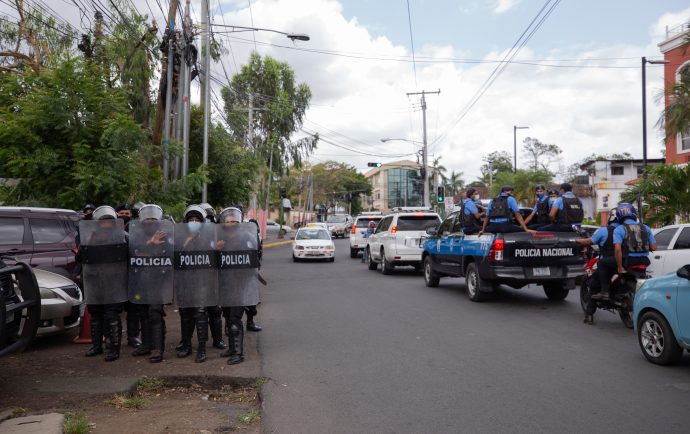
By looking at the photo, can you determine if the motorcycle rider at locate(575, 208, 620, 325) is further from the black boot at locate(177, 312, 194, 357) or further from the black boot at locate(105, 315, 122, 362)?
the black boot at locate(105, 315, 122, 362)

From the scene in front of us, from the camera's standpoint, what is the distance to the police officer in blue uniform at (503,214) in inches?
436

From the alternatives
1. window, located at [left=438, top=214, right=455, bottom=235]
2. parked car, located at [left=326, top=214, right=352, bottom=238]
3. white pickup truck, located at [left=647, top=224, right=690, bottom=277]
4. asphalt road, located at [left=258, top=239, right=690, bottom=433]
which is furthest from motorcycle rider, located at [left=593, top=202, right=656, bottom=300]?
parked car, located at [left=326, top=214, right=352, bottom=238]

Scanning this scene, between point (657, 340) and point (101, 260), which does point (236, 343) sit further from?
point (657, 340)

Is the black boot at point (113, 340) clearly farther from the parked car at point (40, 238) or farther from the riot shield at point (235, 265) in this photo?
the parked car at point (40, 238)

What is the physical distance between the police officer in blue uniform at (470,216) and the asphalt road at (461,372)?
160 cm

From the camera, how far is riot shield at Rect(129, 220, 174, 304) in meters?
6.97

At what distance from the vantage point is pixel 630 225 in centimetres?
851

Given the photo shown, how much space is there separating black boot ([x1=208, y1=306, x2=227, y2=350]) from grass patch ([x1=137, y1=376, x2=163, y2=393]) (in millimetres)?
1199

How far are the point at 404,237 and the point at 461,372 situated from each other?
36.8ft

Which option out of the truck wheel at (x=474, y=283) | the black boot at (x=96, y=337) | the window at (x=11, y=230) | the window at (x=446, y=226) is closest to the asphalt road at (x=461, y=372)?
the truck wheel at (x=474, y=283)

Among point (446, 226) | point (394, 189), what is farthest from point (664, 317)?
point (394, 189)

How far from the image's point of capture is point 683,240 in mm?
10594

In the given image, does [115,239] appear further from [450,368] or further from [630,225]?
[630,225]

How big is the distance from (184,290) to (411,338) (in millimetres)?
3242
